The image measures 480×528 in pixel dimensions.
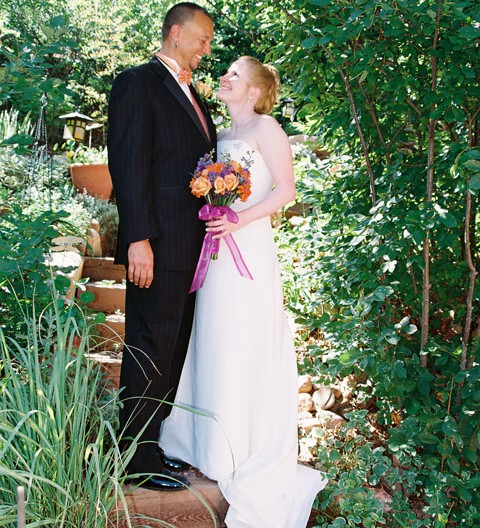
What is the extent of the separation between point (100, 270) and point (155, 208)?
3.59 meters

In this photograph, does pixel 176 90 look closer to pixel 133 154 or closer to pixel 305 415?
pixel 133 154

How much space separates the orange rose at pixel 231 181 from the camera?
A: 234 cm

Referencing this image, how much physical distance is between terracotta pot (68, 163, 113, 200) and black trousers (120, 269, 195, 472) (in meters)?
5.56

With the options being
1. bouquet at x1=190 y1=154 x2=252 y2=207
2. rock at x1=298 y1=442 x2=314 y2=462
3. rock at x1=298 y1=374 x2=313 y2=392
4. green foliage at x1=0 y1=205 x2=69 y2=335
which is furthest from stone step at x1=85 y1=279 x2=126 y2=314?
bouquet at x1=190 y1=154 x2=252 y2=207

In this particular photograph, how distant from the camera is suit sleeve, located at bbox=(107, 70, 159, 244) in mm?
2377

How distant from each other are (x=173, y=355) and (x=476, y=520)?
1.38m

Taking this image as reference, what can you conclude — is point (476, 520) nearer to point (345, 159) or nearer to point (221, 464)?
point (221, 464)

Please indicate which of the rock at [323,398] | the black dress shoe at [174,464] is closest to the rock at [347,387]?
the rock at [323,398]

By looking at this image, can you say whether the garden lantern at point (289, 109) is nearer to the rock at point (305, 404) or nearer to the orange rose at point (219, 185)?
the orange rose at point (219, 185)

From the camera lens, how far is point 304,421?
3.76 metres

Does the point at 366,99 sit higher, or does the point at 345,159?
the point at 366,99

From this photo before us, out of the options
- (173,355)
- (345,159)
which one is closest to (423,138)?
(345,159)

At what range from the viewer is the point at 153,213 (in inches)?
96.4

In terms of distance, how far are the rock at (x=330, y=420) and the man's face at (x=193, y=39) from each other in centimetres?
213
